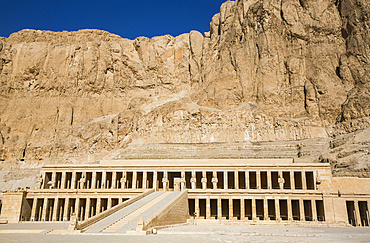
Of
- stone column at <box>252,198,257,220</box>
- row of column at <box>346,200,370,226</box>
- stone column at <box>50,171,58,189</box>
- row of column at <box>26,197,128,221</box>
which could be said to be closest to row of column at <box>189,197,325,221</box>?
stone column at <box>252,198,257,220</box>

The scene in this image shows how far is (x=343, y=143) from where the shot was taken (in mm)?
59094

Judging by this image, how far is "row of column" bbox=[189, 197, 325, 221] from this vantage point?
38.3 m

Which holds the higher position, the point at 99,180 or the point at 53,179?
the point at 53,179

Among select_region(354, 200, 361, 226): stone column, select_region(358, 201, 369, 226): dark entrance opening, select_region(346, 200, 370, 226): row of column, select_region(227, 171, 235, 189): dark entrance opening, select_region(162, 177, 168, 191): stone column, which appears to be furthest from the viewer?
select_region(227, 171, 235, 189): dark entrance opening

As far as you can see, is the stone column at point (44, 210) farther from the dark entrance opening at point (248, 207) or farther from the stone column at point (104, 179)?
the dark entrance opening at point (248, 207)

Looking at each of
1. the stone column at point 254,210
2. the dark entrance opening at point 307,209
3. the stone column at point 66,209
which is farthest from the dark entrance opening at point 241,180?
the stone column at point 66,209

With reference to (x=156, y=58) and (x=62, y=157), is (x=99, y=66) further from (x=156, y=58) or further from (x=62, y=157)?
(x=62, y=157)

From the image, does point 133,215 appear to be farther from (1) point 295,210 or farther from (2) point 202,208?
(1) point 295,210

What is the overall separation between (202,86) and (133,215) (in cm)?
7111

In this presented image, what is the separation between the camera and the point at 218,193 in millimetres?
40188

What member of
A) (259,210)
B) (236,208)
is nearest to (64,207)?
(236,208)

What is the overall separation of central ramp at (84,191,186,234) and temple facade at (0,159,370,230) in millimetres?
3437

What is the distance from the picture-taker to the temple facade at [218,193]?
37812mm

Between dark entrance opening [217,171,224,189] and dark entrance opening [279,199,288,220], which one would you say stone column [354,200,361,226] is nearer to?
dark entrance opening [279,199,288,220]
